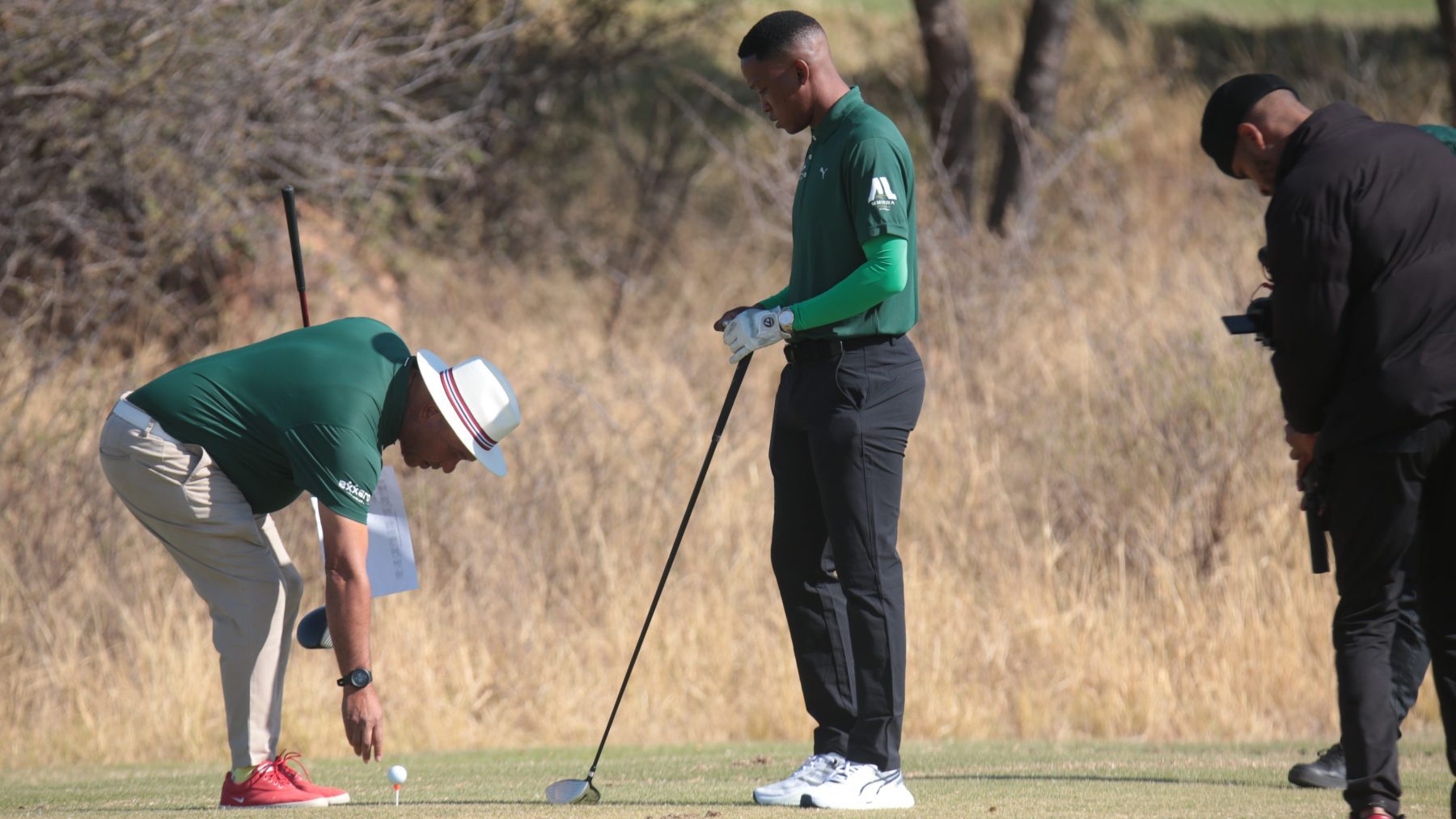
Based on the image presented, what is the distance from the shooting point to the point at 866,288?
4.82 meters

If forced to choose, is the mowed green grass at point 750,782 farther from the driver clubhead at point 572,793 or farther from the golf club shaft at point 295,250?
the golf club shaft at point 295,250

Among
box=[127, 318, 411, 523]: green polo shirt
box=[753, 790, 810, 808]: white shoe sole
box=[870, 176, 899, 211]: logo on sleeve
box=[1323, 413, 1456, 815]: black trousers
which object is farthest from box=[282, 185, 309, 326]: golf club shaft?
box=[1323, 413, 1456, 815]: black trousers

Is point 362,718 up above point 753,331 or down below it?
below

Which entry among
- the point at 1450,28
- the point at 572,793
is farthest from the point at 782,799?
the point at 1450,28

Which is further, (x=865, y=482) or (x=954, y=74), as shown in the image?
(x=954, y=74)

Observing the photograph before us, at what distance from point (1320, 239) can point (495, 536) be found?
7637 mm

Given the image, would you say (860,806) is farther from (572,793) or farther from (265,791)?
(265,791)

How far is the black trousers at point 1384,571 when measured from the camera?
396 cm

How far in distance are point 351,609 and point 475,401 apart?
30.2 inches

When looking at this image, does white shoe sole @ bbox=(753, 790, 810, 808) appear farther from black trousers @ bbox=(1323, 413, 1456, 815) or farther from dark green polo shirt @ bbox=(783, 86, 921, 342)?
black trousers @ bbox=(1323, 413, 1456, 815)

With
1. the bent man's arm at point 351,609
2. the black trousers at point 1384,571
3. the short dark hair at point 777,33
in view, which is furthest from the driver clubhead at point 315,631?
the black trousers at point 1384,571

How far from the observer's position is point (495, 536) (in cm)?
1075

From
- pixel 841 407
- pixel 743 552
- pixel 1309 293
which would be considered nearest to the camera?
pixel 1309 293

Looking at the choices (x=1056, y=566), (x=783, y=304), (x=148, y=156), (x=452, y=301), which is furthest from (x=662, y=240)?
(x=783, y=304)
